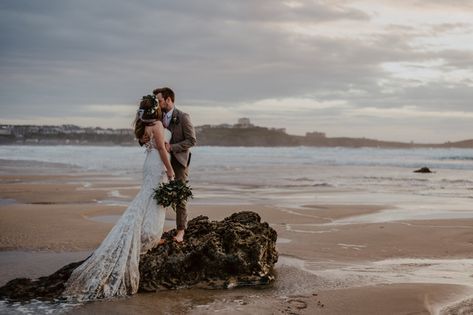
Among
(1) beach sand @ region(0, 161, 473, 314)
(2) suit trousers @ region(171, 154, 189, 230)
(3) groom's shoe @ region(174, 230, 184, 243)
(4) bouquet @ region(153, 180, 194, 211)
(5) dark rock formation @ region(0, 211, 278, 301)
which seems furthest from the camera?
(2) suit trousers @ region(171, 154, 189, 230)

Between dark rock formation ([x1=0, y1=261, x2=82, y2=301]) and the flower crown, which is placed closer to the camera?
dark rock formation ([x1=0, y1=261, x2=82, y2=301])

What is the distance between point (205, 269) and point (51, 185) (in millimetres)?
15044

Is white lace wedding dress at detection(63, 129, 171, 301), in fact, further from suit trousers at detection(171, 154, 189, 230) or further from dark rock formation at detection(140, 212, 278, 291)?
suit trousers at detection(171, 154, 189, 230)

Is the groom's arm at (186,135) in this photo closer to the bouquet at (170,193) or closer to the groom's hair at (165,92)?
the groom's hair at (165,92)

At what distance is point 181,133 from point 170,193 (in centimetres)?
101

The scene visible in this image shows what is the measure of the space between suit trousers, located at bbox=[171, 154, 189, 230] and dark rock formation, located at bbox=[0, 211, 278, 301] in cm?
28

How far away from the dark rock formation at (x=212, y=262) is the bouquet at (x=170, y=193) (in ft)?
1.72

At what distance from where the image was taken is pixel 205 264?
21.5 feet

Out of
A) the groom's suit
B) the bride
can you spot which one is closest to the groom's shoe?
the bride

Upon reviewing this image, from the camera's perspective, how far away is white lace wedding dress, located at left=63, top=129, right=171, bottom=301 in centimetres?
594

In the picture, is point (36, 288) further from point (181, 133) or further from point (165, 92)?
point (165, 92)

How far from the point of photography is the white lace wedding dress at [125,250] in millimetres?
5938

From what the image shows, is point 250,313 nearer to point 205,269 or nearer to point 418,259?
point 205,269

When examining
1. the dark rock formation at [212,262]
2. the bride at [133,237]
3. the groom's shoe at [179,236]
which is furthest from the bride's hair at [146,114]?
the dark rock formation at [212,262]
